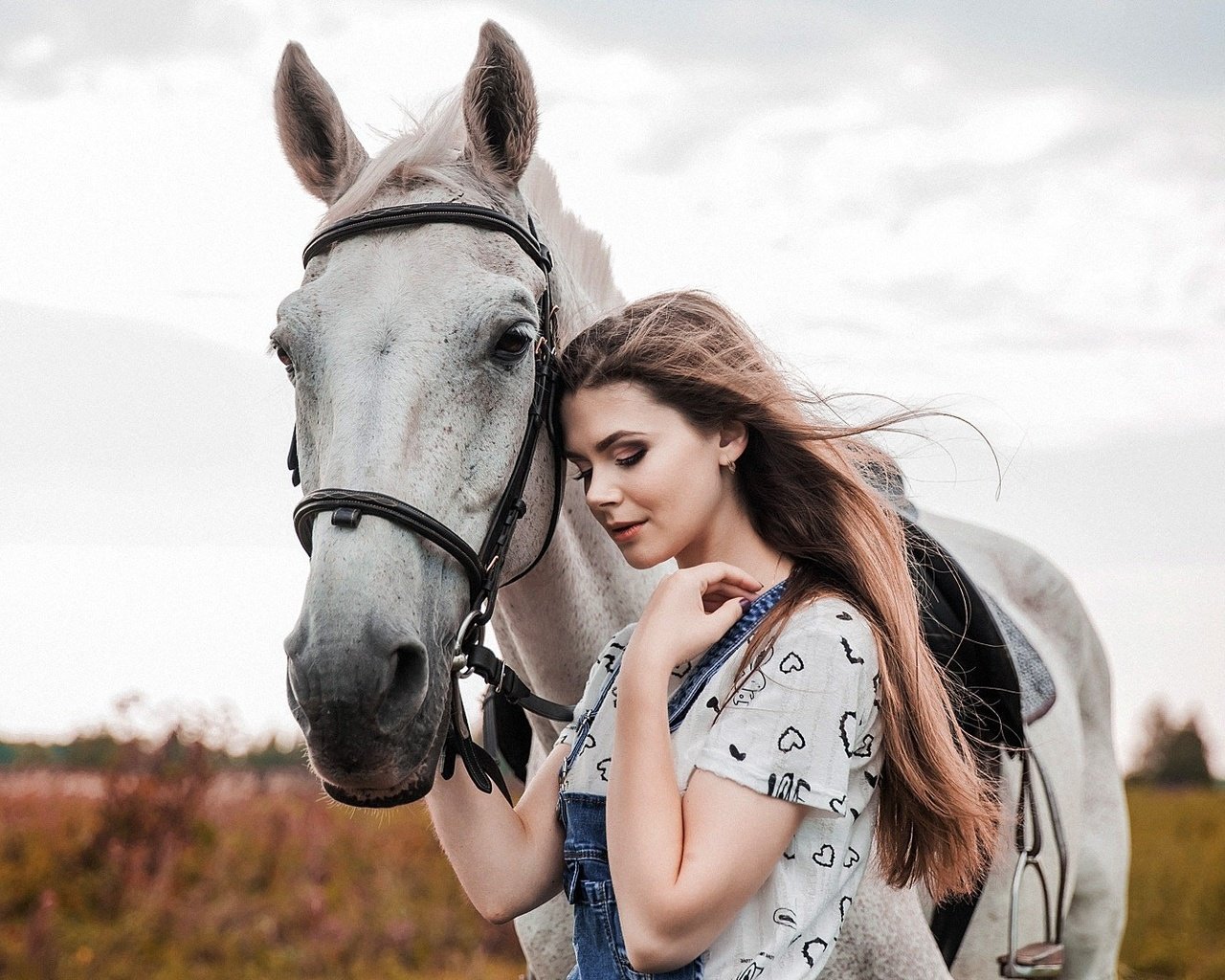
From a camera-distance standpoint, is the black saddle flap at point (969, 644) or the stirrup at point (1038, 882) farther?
the stirrup at point (1038, 882)

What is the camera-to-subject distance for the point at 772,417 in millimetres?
1736

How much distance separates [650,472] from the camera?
1620 mm

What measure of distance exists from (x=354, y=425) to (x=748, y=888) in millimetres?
873

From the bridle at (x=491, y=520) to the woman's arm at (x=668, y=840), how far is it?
1.30ft

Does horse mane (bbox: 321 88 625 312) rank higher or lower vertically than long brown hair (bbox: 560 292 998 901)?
higher

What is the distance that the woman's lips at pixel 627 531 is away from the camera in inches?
64.1

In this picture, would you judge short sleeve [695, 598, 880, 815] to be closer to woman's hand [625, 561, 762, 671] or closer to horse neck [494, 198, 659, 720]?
woman's hand [625, 561, 762, 671]

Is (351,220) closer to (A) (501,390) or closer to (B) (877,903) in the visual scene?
(A) (501,390)

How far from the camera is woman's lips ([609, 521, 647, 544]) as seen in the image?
1629mm

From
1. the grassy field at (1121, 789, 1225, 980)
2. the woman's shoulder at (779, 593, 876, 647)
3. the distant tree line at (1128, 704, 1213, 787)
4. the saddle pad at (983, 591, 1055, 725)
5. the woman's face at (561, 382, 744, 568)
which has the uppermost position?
the woman's face at (561, 382, 744, 568)

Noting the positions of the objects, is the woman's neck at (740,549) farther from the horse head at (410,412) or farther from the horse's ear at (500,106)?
the horse's ear at (500,106)

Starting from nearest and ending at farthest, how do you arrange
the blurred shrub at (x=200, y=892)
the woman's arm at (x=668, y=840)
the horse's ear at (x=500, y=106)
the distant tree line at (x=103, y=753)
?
the woman's arm at (x=668, y=840)
the horse's ear at (x=500, y=106)
the blurred shrub at (x=200, y=892)
the distant tree line at (x=103, y=753)

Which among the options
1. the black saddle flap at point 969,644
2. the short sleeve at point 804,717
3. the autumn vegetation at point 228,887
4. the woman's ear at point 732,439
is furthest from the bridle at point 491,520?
the autumn vegetation at point 228,887

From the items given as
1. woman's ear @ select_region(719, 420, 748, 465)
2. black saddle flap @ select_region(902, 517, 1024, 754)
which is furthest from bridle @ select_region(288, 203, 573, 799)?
black saddle flap @ select_region(902, 517, 1024, 754)
